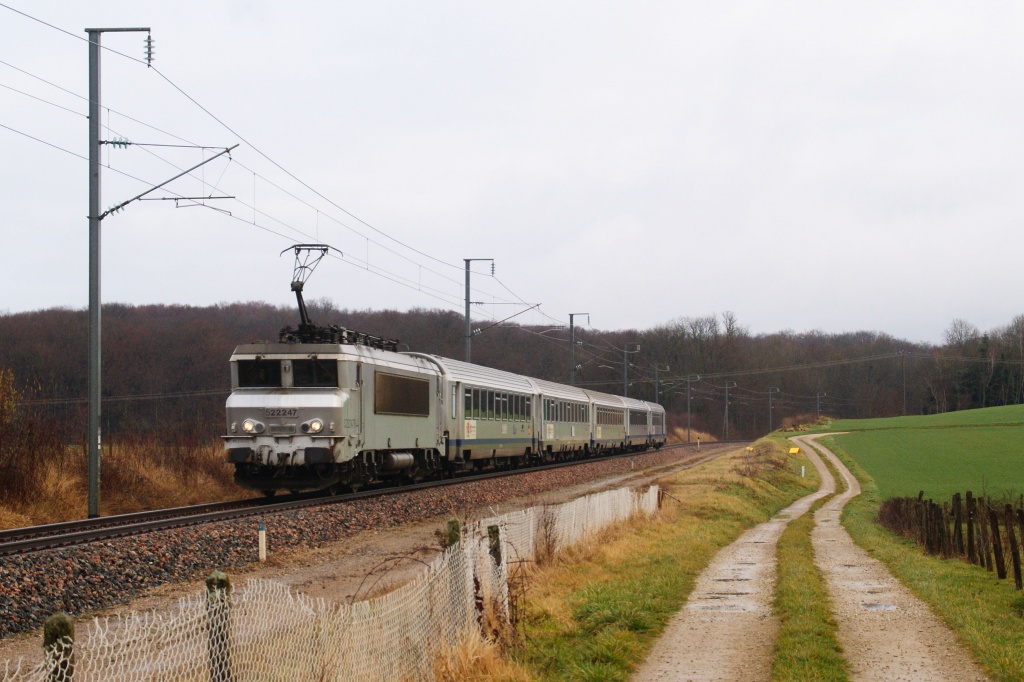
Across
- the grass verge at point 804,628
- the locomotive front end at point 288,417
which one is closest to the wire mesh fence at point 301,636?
the grass verge at point 804,628

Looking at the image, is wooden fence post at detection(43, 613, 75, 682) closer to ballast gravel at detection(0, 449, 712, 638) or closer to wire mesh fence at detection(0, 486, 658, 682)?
wire mesh fence at detection(0, 486, 658, 682)

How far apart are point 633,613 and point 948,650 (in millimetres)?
3304

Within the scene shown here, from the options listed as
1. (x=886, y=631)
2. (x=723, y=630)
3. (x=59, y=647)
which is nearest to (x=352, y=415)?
(x=723, y=630)

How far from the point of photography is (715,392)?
131m

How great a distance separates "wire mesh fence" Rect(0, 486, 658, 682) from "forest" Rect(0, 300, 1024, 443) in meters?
13.1

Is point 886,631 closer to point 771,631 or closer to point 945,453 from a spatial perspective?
point 771,631

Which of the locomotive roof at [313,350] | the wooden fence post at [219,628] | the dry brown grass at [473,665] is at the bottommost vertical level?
the dry brown grass at [473,665]

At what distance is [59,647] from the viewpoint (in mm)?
4973

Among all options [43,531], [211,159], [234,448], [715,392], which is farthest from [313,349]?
[715,392]

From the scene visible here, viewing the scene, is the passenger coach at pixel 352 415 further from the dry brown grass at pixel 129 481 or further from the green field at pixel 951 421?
the green field at pixel 951 421

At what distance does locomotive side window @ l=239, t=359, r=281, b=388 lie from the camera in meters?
21.8

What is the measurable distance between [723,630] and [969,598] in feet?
18.4

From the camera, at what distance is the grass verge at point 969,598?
10.0 meters

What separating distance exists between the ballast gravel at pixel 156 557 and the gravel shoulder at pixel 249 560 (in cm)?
2
